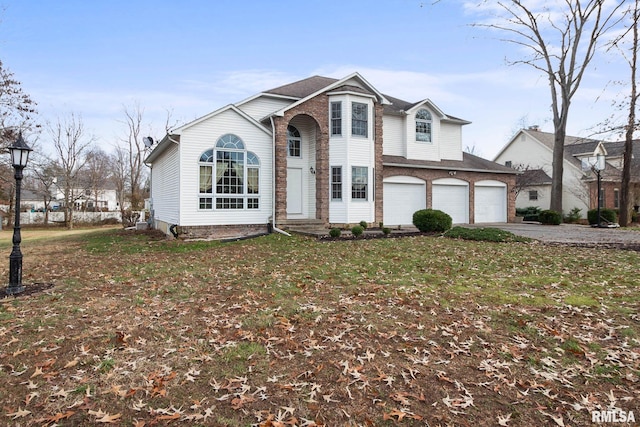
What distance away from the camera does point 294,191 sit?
17391mm

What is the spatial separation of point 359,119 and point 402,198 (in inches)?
202

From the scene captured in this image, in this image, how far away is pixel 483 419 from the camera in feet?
9.53

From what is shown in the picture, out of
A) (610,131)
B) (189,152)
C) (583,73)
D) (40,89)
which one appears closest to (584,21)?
(583,73)

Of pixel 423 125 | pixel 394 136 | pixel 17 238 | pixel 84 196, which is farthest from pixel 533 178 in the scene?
pixel 84 196

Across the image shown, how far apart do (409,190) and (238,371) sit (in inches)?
682

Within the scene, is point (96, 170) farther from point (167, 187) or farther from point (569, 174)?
point (569, 174)

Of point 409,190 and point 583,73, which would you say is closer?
point 409,190

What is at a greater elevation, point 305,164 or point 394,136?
point 394,136

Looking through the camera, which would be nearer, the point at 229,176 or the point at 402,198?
the point at 229,176

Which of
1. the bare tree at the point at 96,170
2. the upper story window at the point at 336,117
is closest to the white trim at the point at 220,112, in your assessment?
the upper story window at the point at 336,117

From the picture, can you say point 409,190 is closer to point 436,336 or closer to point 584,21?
point 584,21

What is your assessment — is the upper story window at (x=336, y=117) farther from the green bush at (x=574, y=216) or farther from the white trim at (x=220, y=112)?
the green bush at (x=574, y=216)

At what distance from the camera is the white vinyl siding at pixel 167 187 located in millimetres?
15096
